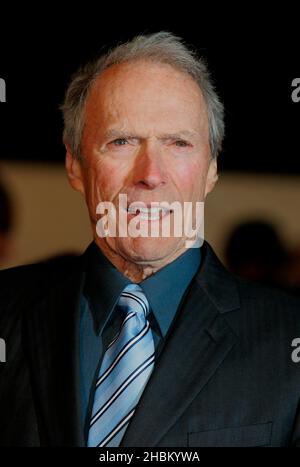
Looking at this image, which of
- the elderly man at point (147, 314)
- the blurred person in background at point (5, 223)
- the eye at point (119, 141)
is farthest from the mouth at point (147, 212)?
the blurred person in background at point (5, 223)

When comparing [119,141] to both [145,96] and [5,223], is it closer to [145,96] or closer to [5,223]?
[145,96]

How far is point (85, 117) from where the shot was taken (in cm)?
129

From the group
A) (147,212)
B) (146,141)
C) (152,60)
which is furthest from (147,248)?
(152,60)

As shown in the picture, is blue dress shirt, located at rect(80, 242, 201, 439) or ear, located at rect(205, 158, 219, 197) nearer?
blue dress shirt, located at rect(80, 242, 201, 439)

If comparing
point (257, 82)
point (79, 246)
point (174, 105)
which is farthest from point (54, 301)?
point (257, 82)

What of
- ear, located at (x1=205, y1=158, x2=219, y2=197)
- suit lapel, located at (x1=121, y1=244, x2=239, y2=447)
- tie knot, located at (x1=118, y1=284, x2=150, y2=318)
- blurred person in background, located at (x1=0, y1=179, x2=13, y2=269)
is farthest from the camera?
blurred person in background, located at (x1=0, y1=179, x2=13, y2=269)

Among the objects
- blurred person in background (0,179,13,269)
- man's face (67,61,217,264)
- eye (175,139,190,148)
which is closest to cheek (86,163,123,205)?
man's face (67,61,217,264)

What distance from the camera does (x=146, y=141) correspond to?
47.6 inches

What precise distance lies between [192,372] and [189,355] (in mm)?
28

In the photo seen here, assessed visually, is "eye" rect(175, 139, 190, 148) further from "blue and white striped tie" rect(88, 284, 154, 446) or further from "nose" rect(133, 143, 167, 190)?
"blue and white striped tie" rect(88, 284, 154, 446)

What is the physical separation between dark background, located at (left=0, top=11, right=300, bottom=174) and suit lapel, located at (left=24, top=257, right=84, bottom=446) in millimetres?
475

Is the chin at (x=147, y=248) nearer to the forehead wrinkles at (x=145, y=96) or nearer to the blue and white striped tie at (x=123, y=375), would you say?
the blue and white striped tie at (x=123, y=375)

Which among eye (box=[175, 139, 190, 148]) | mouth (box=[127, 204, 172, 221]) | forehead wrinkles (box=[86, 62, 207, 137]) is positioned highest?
forehead wrinkles (box=[86, 62, 207, 137])

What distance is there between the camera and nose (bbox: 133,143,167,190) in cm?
120
